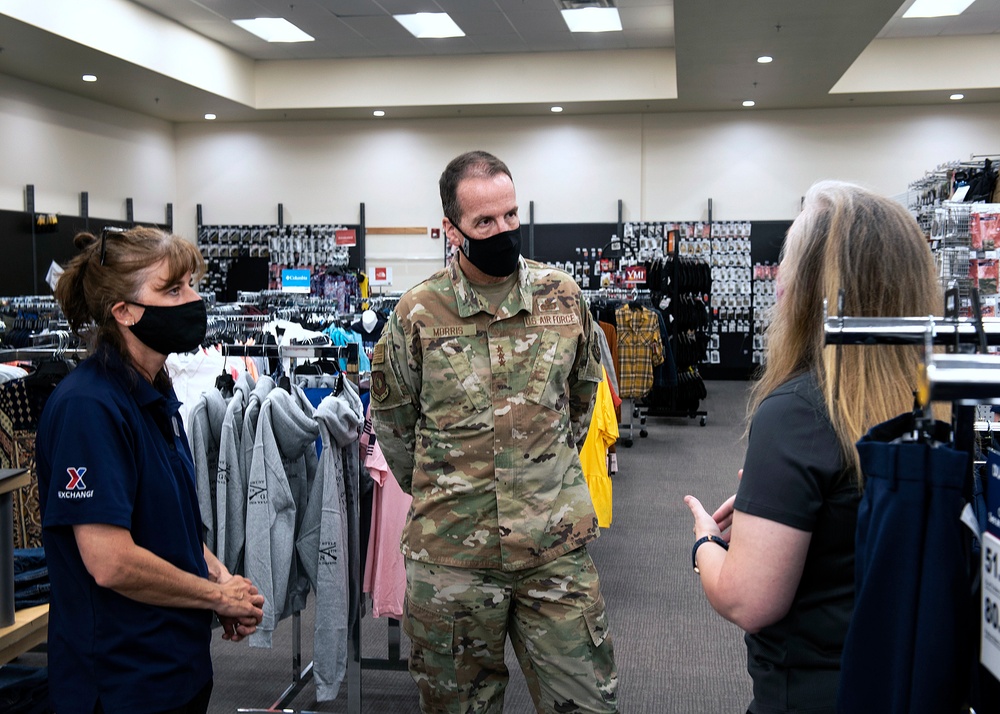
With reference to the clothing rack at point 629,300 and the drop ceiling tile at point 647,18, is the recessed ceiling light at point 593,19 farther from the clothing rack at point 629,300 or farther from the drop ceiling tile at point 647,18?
the clothing rack at point 629,300

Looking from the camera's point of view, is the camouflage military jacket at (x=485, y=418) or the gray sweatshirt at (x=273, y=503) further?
the gray sweatshirt at (x=273, y=503)

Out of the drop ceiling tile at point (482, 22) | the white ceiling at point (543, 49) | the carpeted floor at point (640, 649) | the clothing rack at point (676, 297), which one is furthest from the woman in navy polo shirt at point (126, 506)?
the drop ceiling tile at point (482, 22)

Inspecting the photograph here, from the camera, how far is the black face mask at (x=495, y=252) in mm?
2271

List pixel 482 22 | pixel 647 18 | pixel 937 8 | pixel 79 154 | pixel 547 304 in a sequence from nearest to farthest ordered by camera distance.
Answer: pixel 547 304 < pixel 937 8 < pixel 647 18 < pixel 482 22 < pixel 79 154

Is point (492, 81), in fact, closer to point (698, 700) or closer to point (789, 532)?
point (698, 700)

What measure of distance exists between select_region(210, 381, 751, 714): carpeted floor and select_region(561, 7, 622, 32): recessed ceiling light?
20.5ft

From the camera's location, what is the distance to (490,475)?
2.22 meters

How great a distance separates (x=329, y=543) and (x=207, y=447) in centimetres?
51

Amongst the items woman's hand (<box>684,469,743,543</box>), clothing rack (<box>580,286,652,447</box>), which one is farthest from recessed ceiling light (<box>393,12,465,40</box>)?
woman's hand (<box>684,469,743,543</box>)

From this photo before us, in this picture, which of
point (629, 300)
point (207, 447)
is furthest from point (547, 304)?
point (629, 300)

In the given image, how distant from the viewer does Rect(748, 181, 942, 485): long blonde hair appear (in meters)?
1.35

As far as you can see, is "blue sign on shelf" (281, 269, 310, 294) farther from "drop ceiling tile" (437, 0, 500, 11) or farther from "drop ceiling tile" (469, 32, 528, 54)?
"drop ceiling tile" (469, 32, 528, 54)

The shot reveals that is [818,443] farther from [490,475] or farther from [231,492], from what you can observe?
[231,492]

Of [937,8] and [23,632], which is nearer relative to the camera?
[23,632]
